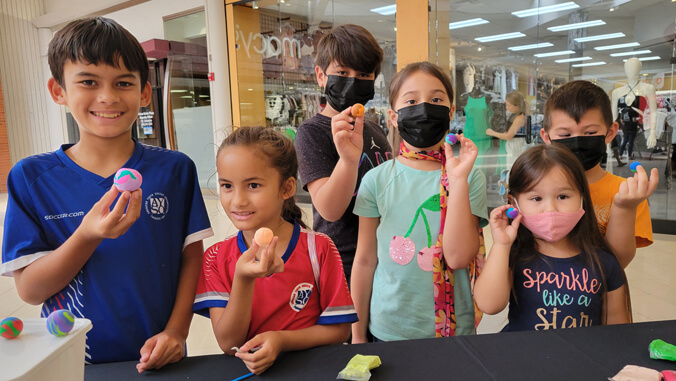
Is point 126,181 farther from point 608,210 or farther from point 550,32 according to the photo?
point 550,32

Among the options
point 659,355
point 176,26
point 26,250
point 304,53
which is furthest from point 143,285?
point 176,26

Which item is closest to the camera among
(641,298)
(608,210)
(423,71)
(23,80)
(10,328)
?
(10,328)

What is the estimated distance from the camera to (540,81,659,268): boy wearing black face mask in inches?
53.7

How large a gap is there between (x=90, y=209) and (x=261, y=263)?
0.47 metres

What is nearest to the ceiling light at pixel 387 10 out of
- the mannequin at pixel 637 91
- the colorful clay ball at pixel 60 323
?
the mannequin at pixel 637 91

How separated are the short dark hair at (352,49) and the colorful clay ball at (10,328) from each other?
1.15 metres

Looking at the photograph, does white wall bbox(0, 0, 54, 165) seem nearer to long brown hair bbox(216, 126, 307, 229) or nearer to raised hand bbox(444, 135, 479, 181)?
long brown hair bbox(216, 126, 307, 229)

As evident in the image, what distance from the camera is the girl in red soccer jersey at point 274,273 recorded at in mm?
1005

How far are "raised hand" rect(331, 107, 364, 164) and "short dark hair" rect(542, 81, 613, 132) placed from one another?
80cm

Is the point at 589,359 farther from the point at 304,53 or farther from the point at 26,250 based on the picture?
the point at 304,53

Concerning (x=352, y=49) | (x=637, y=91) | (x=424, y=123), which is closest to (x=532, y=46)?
(x=637, y=91)

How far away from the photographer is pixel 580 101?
4.93 ft

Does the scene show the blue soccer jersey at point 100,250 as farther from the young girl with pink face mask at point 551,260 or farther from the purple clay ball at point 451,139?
the young girl with pink face mask at point 551,260

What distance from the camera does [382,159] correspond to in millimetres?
1556
